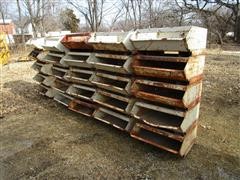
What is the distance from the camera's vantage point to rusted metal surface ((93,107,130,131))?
10.9 feet

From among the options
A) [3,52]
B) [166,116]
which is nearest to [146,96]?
[166,116]

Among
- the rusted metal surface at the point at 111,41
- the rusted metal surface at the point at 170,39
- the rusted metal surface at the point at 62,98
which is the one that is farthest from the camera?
the rusted metal surface at the point at 62,98

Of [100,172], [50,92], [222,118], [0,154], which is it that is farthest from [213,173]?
[50,92]

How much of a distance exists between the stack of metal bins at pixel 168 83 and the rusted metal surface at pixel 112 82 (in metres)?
0.18

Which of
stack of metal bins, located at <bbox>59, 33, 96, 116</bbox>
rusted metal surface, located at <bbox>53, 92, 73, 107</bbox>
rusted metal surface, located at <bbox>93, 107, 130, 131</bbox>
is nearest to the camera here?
rusted metal surface, located at <bbox>93, 107, 130, 131</bbox>

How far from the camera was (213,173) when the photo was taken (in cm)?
259

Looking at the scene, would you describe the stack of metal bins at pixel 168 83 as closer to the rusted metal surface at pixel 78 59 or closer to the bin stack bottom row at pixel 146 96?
the bin stack bottom row at pixel 146 96

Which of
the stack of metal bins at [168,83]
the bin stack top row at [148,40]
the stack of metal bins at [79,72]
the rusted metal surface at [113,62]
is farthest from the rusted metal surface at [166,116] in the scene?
the stack of metal bins at [79,72]

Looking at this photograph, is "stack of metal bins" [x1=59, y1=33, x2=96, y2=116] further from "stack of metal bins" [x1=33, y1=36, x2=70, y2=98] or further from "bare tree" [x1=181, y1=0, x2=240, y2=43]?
"bare tree" [x1=181, y1=0, x2=240, y2=43]

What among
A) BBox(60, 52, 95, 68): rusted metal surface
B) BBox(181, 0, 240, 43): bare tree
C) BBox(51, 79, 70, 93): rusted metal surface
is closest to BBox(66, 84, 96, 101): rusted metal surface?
BBox(60, 52, 95, 68): rusted metal surface

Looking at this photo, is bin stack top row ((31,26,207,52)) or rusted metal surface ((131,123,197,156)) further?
rusted metal surface ((131,123,197,156))

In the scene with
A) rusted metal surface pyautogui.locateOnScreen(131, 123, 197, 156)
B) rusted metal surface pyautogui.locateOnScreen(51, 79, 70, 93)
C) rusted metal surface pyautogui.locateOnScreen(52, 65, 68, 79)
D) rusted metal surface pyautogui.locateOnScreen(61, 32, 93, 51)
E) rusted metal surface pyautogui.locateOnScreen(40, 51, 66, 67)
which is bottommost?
rusted metal surface pyautogui.locateOnScreen(131, 123, 197, 156)

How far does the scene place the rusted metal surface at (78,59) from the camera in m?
3.61

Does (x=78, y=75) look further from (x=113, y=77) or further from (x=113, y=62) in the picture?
(x=113, y=77)
